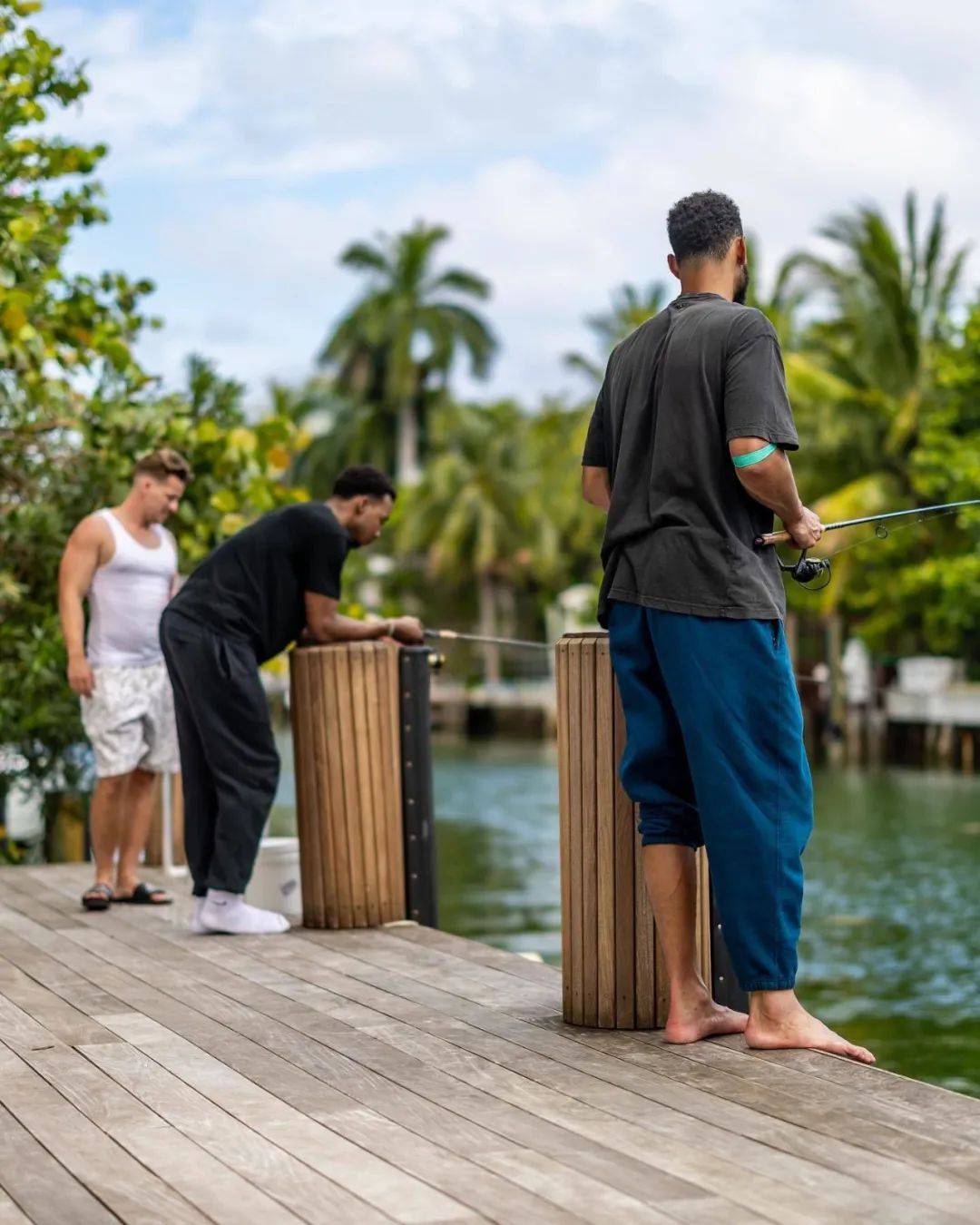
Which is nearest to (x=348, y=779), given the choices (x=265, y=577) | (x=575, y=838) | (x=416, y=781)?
(x=416, y=781)

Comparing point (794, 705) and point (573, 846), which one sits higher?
point (794, 705)

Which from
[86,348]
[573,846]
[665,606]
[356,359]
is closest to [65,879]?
[86,348]

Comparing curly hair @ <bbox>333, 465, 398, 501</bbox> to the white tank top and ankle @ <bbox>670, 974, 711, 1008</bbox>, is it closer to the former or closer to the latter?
the white tank top

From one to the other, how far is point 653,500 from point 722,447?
19 cm

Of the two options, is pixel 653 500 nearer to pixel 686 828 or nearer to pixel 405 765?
pixel 686 828

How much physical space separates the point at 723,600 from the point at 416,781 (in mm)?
2623

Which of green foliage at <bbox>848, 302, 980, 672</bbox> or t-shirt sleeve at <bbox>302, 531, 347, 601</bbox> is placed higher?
green foliage at <bbox>848, 302, 980, 672</bbox>

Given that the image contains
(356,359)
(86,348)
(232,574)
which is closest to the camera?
(232,574)

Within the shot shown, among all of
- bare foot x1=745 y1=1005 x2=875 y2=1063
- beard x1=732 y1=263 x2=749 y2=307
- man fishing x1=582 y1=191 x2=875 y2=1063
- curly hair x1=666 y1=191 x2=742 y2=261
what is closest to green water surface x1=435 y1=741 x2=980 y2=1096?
bare foot x1=745 y1=1005 x2=875 y2=1063

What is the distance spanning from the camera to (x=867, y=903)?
16969 millimetres

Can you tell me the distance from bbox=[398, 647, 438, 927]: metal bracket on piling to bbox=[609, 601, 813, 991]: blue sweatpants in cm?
237

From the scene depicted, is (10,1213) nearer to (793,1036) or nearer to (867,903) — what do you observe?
(793,1036)

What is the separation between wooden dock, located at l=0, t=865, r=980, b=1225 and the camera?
10.2 ft

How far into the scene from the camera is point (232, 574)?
6305 mm
